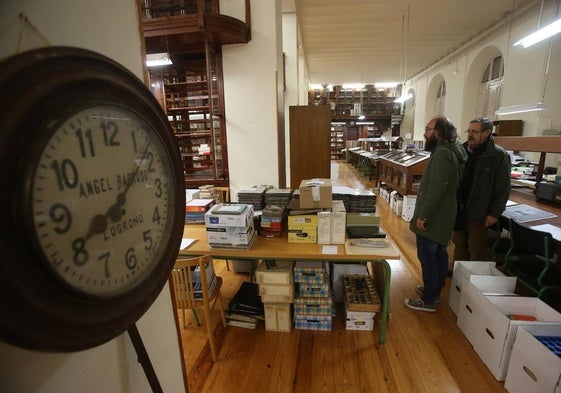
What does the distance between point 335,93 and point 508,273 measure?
1399cm

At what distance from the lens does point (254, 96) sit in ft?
→ 12.7

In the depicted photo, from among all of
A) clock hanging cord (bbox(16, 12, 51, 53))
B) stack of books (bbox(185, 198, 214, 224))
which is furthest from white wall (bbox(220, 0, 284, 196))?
clock hanging cord (bbox(16, 12, 51, 53))

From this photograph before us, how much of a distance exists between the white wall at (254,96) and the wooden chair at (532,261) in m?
2.76

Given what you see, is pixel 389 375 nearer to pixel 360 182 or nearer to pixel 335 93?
pixel 360 182

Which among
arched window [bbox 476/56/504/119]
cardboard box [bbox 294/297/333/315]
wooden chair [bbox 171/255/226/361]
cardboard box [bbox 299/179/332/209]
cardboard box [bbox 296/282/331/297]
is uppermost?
arched window [bbox 476/56/504/119]

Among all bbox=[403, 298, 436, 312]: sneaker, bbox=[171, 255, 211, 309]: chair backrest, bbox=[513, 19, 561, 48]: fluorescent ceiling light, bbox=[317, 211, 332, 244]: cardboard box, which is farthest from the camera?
bbox=[513, 19, 561, 48]: fluorescent ceiling light

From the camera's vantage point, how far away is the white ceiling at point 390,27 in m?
5.82

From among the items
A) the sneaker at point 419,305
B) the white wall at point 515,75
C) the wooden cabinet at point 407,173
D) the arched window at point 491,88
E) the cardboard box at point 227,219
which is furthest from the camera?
the arched window at point 491,88

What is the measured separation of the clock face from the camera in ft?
1.32

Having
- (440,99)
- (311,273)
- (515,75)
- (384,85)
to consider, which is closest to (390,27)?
(515,75)

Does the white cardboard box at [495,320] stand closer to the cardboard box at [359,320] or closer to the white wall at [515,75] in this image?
the cardboard box at [359,320]

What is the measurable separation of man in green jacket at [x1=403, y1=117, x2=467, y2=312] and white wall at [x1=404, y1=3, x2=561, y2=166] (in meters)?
4.90

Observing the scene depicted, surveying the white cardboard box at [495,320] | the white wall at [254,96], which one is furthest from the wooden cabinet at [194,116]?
the white cardboard box at [495,320]

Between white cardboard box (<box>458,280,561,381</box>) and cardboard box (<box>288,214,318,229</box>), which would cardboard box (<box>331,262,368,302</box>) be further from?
white cardboard box (<box>458,280,561,381</box>)
